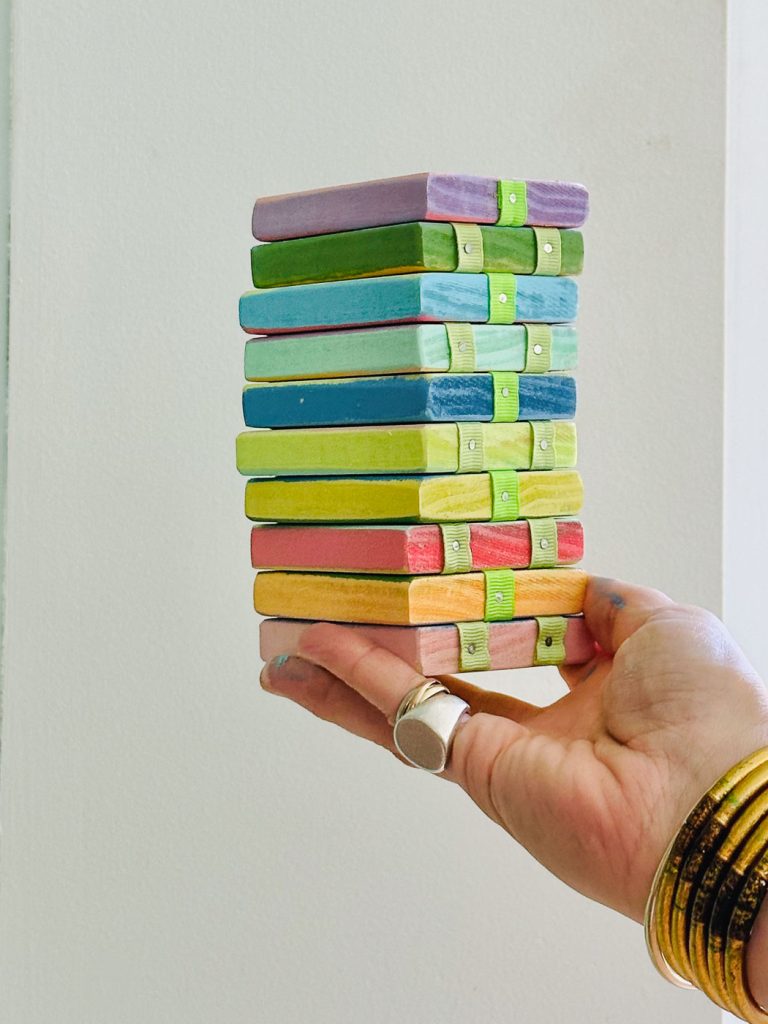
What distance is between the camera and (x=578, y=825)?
1.10 meters

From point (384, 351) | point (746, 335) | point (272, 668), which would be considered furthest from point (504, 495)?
point (746, 335)

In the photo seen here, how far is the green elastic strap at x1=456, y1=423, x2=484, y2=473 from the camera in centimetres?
121

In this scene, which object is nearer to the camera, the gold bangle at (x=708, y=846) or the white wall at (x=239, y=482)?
the gold bangle at (x=708, y=846)

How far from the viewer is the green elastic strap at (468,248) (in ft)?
3.98

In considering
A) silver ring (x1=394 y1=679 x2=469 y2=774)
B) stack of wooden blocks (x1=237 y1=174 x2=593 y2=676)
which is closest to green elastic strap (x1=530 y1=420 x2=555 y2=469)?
stack of wooden blocks (x1=237 y1=174 x2=593 y2=676)

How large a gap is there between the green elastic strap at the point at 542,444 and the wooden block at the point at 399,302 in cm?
9

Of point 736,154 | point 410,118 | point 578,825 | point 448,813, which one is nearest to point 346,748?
point 448,813

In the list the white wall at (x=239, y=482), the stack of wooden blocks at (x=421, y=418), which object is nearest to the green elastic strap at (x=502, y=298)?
the stack of wooden blocks at (x=421, y=418)

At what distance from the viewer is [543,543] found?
4.22ft

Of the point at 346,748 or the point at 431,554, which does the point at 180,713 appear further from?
the point at 431,554

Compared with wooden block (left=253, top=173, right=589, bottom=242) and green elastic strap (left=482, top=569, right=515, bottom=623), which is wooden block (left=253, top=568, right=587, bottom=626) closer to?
green elastic strap (left=482, top=569, right=515, bottom=623)

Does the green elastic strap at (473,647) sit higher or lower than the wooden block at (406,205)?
lower

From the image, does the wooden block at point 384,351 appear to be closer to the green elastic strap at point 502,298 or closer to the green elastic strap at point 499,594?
the green elastic strap at point 502,298

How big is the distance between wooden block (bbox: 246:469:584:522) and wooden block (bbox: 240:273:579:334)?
0.14 m
